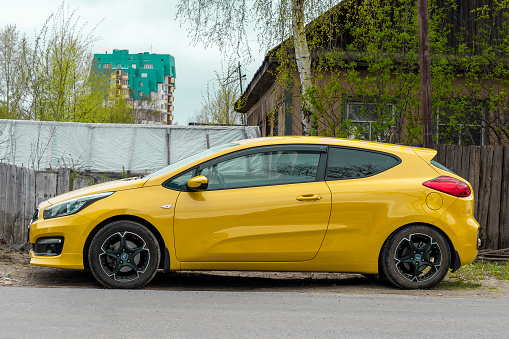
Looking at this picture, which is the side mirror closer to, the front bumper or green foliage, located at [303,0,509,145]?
the front bumper

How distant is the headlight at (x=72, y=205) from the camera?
7.18 meters

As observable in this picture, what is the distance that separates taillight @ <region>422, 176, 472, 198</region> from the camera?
24.7ft

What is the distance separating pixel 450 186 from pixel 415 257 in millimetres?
859

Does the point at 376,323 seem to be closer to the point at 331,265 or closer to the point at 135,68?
the point at 331,265

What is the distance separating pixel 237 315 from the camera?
5898 mm

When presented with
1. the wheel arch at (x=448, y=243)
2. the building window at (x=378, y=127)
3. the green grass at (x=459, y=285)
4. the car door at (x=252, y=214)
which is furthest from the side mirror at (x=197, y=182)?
the building window at (x=378, y=127)

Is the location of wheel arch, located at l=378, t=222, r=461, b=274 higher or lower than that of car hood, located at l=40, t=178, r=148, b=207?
lower

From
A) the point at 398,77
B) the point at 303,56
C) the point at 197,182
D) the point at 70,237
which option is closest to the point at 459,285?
the point at 197,182

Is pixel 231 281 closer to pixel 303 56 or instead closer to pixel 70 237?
pixel 70 237

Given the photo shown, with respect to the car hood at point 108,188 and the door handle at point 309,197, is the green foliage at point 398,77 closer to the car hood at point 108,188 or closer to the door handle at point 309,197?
the door handle at point 309,197

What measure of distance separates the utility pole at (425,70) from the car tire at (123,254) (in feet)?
18.1

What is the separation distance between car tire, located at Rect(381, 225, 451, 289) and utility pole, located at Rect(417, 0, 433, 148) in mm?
3732

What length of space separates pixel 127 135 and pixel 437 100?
1241 centimetres

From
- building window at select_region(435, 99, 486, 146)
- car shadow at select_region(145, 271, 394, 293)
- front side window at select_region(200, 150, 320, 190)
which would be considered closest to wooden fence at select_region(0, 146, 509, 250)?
building window at select_region(435, 99, 486, 146)
